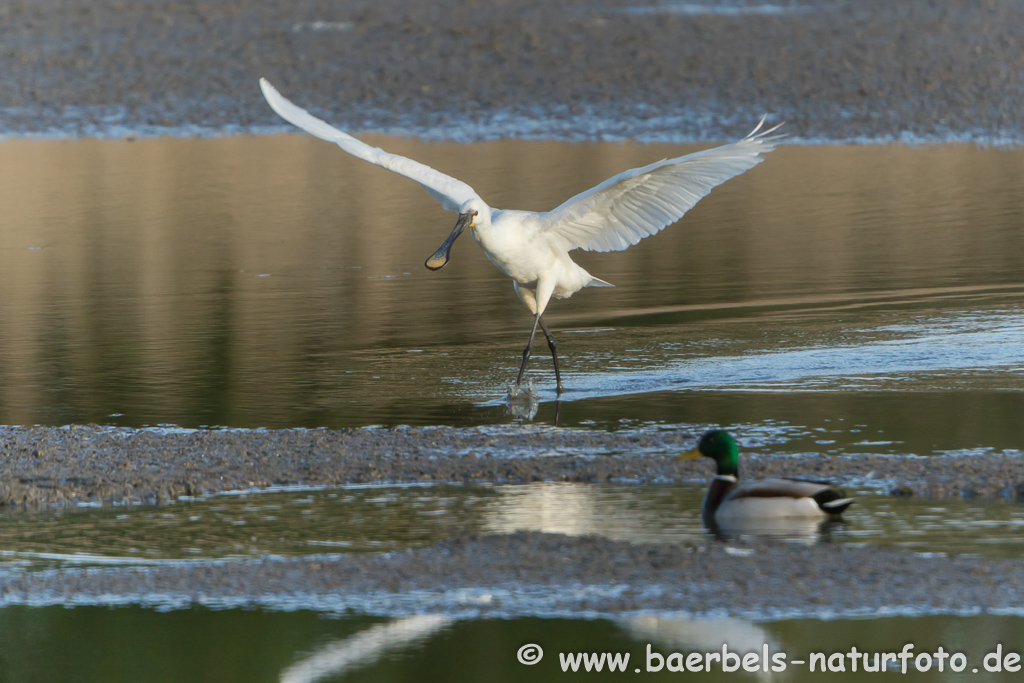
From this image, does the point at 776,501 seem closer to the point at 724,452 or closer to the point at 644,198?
the point at 724,452

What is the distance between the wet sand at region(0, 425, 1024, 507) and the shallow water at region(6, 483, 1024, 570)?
0.15m

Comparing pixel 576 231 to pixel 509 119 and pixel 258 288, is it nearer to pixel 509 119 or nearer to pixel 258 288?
pixel 258 288

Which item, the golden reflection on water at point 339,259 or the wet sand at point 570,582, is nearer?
the wet sand at point 570,582

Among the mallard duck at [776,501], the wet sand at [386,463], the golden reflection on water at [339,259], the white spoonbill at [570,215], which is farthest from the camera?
the golden reflection on water at [339,259]

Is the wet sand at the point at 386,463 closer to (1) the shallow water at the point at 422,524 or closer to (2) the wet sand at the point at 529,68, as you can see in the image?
(1) the shallow water at the point at 422,524

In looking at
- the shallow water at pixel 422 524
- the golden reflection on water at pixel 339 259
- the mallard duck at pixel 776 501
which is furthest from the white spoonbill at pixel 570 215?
the mallard duck at pixel 776 501

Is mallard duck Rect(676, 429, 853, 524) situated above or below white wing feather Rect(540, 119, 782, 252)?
below

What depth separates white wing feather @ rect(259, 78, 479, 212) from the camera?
10.0 metres

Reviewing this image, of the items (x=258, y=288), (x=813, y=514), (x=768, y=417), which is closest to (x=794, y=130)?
(x=258, y=288)

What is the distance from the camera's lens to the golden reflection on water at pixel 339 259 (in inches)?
409

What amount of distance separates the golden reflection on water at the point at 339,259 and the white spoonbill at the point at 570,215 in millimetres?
756

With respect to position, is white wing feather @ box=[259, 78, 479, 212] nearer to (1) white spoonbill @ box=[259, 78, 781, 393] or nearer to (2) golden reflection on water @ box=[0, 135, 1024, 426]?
(1) white spoonbill @ box=[259, 78, 781, 393]

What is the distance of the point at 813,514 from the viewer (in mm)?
6809

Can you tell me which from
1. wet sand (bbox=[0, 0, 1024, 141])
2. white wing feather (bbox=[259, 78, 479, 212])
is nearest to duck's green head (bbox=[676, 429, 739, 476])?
white wing feather (bbox=[259, 78, 479, 212])
